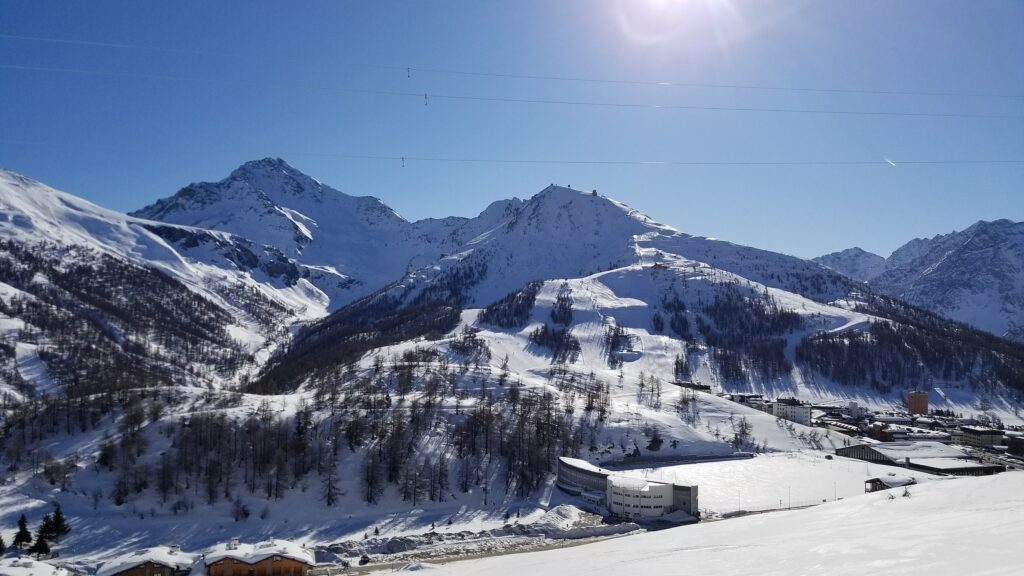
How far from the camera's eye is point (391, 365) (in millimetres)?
92625

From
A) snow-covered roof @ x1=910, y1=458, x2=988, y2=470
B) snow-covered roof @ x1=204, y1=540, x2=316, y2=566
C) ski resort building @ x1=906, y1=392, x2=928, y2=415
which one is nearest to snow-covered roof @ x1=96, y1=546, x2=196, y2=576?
snow-covered roof @ x1=204, y1=540, x2=316, y2=566

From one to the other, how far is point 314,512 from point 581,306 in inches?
4690

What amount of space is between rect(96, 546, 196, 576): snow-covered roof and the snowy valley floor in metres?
16.5

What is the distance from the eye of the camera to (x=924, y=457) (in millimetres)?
73312

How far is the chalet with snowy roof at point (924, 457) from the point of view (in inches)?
2606

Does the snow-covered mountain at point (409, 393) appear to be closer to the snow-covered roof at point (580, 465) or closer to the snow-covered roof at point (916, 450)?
the snow-covered roof at point (580, 465)

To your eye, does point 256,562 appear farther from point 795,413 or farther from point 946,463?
point 795,413

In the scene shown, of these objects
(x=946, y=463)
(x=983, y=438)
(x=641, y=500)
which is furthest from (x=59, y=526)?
(x=983, y=438)

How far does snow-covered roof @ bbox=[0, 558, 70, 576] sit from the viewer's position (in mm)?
34406

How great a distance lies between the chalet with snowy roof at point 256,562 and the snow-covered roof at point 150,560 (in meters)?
2.06

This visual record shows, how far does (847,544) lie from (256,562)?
32020 millimetres

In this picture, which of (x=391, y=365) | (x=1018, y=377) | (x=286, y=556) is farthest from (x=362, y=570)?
(x=1018, y=377)

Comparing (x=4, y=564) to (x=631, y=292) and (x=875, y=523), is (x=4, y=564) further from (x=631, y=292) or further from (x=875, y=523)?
(x=631, y=292)

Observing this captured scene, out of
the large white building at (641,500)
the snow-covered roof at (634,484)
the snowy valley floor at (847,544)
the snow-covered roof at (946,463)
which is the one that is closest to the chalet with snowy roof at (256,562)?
the snowy valley floor at (847,544)
